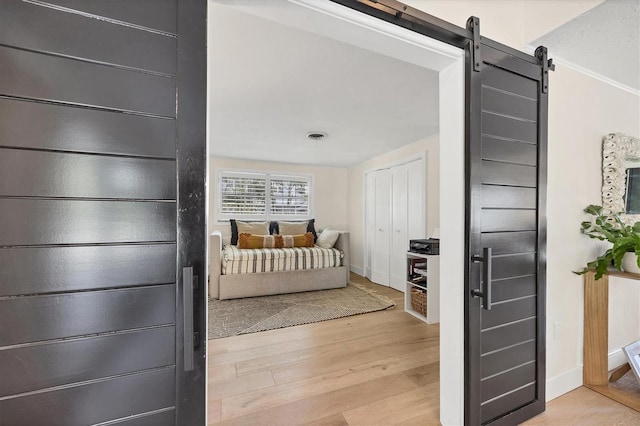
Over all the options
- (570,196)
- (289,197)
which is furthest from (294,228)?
(570,196)

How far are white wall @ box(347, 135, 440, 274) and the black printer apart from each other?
0.48 metres

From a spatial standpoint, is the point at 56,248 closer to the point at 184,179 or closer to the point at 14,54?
the point at 184,179

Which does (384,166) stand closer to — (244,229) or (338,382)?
(244,229)

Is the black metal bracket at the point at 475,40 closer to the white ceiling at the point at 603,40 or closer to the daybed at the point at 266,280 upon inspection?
the white ceiling at the point at 603,40

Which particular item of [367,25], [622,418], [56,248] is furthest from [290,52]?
[622,418]

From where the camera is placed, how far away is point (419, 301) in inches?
120

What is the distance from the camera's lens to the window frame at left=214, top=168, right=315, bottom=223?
5.12 m

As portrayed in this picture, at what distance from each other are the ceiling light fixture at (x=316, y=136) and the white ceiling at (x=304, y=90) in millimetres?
85

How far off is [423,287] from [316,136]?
2345 millimetres

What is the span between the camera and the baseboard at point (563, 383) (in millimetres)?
1680

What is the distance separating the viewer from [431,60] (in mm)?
1348

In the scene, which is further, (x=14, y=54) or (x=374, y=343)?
(x=374, y=343)

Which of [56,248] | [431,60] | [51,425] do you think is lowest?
[51,425]

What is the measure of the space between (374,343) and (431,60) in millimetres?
2243
